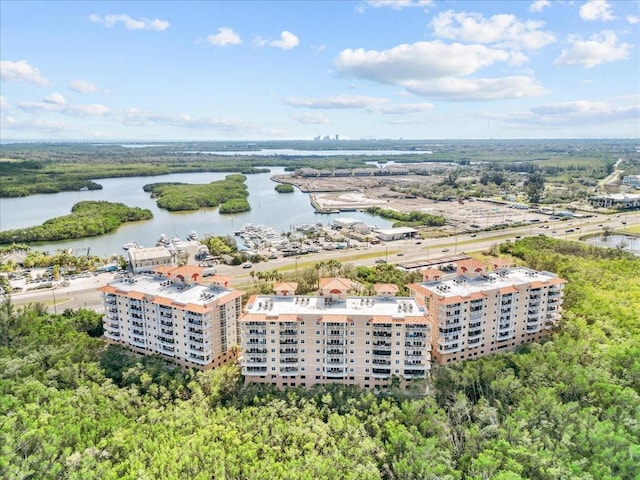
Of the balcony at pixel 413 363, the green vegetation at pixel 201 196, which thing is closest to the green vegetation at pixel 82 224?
the green vegetation at pixel 201 196

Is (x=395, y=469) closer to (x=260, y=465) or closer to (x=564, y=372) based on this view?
(x=260, y=465)

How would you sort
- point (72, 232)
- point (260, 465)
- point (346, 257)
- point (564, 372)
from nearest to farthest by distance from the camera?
point (260, 465) < point (564, 372) < point (346, 257) < point (72, 232)

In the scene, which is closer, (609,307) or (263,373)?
(263,373)

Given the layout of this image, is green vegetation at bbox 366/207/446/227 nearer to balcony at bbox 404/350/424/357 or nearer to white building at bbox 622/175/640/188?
balcony at bbox 404/350/424/357

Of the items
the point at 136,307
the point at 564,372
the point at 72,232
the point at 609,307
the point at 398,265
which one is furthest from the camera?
the point at 72,232

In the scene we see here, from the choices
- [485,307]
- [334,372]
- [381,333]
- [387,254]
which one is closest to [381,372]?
[381,333]

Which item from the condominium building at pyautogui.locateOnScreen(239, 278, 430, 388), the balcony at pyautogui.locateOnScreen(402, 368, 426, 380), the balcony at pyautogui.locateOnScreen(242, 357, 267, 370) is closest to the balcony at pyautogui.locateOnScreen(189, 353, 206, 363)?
the condominium building at pyautogui.locateOnScreen(239, 278, 430, 388)

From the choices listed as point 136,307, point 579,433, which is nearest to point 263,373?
point 136,307

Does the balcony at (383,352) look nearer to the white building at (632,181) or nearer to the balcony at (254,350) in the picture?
the balcony at (254,350)
